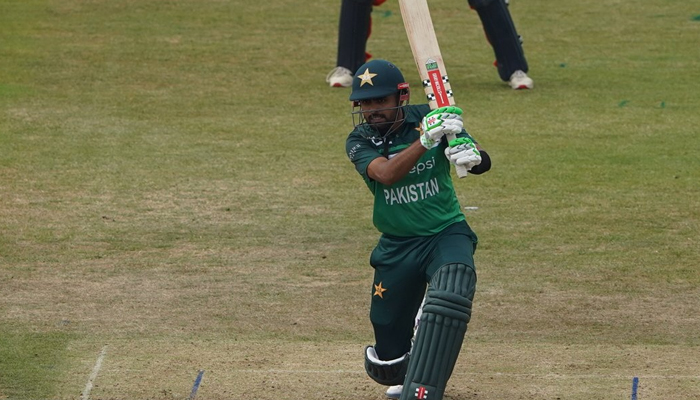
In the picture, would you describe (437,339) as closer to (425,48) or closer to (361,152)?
(361,152)

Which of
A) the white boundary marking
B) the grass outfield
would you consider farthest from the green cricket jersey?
the white boundary marking

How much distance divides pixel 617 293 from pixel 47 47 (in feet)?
34.4

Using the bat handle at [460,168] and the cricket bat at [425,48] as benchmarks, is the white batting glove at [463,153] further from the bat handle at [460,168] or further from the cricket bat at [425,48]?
the cricket bat at [425,48]

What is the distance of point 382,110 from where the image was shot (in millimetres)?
6230

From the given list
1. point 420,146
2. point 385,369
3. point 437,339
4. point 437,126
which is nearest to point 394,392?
point 385,369

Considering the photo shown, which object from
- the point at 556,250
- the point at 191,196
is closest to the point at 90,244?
the point at 191,196

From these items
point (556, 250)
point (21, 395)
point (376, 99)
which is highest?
point (376, 99)

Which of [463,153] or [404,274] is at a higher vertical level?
[463,153]

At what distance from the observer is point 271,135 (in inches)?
516

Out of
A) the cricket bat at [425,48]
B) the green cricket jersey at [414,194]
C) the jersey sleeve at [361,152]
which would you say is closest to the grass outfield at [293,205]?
the green cricket jersey at [414,194]

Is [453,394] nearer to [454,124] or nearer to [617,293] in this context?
[454,124]

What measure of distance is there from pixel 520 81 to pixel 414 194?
890 cm

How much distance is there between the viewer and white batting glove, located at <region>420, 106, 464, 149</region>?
571 cm

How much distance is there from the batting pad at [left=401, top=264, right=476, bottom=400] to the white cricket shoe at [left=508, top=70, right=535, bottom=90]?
9300 millimetres
